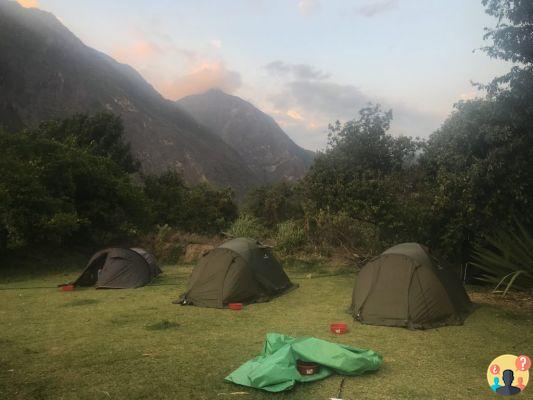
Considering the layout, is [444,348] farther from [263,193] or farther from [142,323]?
[263,193]

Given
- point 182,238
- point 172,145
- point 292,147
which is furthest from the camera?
point 292,147

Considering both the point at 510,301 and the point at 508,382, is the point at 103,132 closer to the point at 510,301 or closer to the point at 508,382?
the point at 510,301

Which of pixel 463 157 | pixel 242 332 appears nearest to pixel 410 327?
pixel 242 332

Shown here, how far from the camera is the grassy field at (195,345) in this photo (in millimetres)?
5223

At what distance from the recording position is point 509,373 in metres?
3.19

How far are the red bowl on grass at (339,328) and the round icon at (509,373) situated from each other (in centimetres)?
445

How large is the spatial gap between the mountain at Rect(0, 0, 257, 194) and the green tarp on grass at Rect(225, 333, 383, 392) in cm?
4716

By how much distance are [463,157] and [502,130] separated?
3.67 ft

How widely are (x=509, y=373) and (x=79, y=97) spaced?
6464 cm

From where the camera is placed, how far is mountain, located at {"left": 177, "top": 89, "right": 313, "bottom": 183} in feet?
343

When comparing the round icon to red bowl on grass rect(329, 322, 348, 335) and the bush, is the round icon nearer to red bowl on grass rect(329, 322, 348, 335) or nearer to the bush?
red bowl on grass rect(329, 322, 348, 335)

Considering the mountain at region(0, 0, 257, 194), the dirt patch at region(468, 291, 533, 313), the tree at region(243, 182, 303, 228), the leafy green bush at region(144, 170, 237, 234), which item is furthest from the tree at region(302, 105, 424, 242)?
the mountain at region(0, 0, 257, 194)

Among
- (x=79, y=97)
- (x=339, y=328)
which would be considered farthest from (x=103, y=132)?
(x=339, y=328)

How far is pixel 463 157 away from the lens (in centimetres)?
1036
